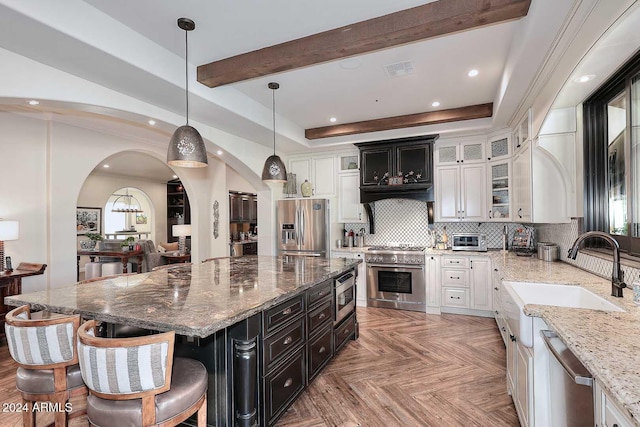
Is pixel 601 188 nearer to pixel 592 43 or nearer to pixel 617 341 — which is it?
pixel 592 43

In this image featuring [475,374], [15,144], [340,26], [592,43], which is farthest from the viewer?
[15,144]

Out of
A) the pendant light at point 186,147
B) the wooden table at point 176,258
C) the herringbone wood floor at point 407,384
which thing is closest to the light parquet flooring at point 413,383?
the herringbone wood floor at point 407,384

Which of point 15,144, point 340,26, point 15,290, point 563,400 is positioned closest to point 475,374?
point 563,400

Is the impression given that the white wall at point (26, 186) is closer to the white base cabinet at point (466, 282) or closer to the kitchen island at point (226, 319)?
the kitchen island at point (226, 319)

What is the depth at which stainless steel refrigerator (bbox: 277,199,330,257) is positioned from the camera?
532 cm

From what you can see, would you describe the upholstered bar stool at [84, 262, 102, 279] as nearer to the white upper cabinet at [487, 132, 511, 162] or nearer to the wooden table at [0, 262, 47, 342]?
the wooden table at [0, 262, 47, 342]

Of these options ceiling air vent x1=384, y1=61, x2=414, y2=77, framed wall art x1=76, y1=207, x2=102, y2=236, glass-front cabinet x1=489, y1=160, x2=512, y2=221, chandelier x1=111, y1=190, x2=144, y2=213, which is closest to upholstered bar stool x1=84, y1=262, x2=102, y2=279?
framed wall art x1=76, y1=207, x2=102, y2=236

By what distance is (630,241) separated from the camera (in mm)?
2230

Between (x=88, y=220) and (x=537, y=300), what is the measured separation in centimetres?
981

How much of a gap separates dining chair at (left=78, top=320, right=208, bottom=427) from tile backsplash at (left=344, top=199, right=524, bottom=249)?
4537mm

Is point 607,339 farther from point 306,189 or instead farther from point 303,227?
point 306,189

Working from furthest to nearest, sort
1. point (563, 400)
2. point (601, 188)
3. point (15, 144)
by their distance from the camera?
point (15, 144) < point (601, 188) < point (563, 400)

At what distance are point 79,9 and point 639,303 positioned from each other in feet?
12.2

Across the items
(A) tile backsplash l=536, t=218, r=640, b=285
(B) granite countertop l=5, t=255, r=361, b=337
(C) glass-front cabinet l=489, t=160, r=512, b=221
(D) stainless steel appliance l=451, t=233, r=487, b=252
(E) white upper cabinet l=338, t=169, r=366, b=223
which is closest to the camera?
(B) granite countertop l=5, t=255, r=361, b=337
